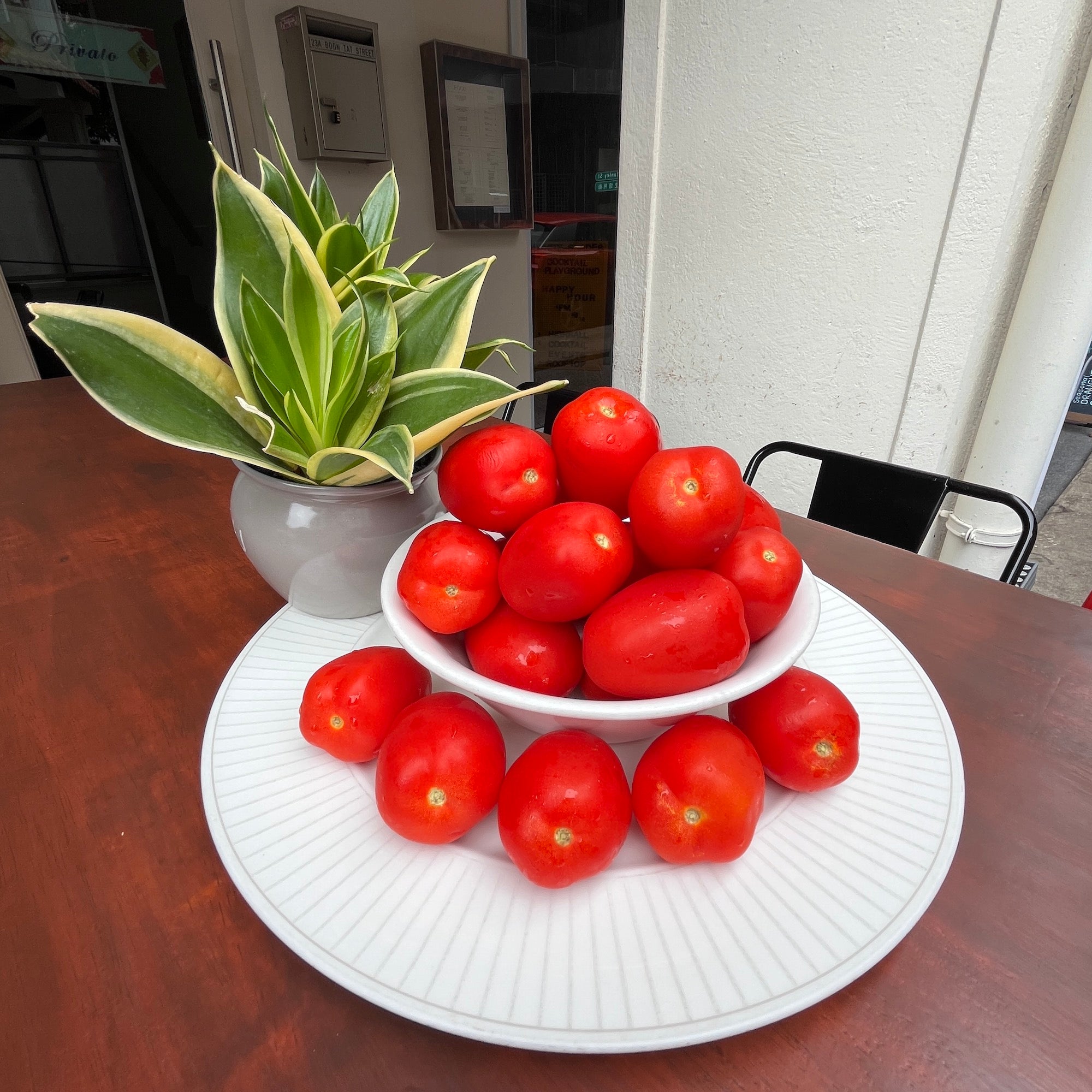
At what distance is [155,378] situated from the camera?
16.3 inches

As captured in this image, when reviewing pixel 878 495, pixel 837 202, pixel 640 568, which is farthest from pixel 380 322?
pixel 837 202

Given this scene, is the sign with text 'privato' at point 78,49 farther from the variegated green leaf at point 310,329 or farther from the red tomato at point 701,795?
the red tomato at point 701,795

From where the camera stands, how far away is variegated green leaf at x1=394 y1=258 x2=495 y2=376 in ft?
1.60

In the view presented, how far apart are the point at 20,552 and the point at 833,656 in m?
0.78

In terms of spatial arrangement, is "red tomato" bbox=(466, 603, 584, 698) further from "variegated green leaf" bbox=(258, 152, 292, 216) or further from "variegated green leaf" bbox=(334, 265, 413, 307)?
"variegated green leaf" bbox=(258, 152, 292, 216)

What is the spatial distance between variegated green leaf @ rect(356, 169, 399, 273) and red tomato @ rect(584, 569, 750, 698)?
395 millimetres

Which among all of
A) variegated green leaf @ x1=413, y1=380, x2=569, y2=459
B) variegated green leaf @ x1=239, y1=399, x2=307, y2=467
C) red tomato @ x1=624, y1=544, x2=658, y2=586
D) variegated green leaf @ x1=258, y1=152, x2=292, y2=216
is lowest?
red tomato @ x1=624, y1=544, x2=658, y2=586

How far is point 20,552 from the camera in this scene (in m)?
0.69

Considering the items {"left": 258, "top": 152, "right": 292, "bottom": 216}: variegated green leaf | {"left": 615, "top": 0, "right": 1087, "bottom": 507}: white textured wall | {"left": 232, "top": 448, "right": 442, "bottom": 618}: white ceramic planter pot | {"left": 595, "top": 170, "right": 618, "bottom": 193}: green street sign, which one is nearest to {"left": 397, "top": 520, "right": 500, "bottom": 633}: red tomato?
{"left": 232, "top": 448, "right": 442, "bottom": 618}: white ceramic planter pot

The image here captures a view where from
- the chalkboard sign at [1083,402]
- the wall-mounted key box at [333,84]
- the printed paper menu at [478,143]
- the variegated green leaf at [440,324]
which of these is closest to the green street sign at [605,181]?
the printed paper menu at [478,143]

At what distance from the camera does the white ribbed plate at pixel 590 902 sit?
0.87ft

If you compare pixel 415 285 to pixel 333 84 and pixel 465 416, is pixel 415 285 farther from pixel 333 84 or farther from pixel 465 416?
pixel 333 84

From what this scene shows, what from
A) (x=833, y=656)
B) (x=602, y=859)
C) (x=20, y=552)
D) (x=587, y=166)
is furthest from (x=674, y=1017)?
(x=587, y=166)

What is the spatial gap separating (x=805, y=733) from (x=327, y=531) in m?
0.33
